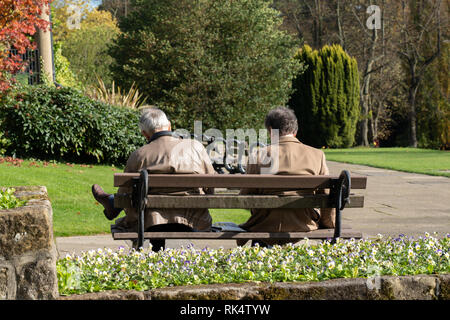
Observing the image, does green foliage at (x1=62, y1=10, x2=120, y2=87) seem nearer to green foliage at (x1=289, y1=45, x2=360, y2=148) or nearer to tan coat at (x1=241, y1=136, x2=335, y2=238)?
green foliage at (x1=289, y1=45, x2=360, y2=148)

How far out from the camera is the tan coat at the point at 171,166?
4648 mm

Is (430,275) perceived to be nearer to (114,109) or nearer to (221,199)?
(221,199)

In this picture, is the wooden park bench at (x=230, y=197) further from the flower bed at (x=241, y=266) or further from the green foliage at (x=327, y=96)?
the green foliage at (x=327, y=96)

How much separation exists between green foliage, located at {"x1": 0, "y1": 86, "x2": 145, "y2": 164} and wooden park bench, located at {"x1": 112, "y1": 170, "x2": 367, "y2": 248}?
352 inches

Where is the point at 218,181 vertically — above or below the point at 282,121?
below

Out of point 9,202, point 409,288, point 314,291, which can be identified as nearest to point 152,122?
point 9,202

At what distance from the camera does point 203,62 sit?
2161 centimetres

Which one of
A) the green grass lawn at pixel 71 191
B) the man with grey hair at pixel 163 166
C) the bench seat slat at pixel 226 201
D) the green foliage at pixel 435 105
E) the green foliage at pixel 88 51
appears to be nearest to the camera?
the bench seat slat at pixel 226 201

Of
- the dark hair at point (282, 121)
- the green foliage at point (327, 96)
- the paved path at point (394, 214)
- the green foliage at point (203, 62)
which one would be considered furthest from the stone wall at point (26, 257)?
the green foliage at point (327, 96)

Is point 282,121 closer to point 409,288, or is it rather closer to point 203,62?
point 409,288

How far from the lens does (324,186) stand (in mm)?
4500

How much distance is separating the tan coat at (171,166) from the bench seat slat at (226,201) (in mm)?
191

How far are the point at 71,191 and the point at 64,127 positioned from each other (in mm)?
4157

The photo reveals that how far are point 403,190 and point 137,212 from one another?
315 inches
